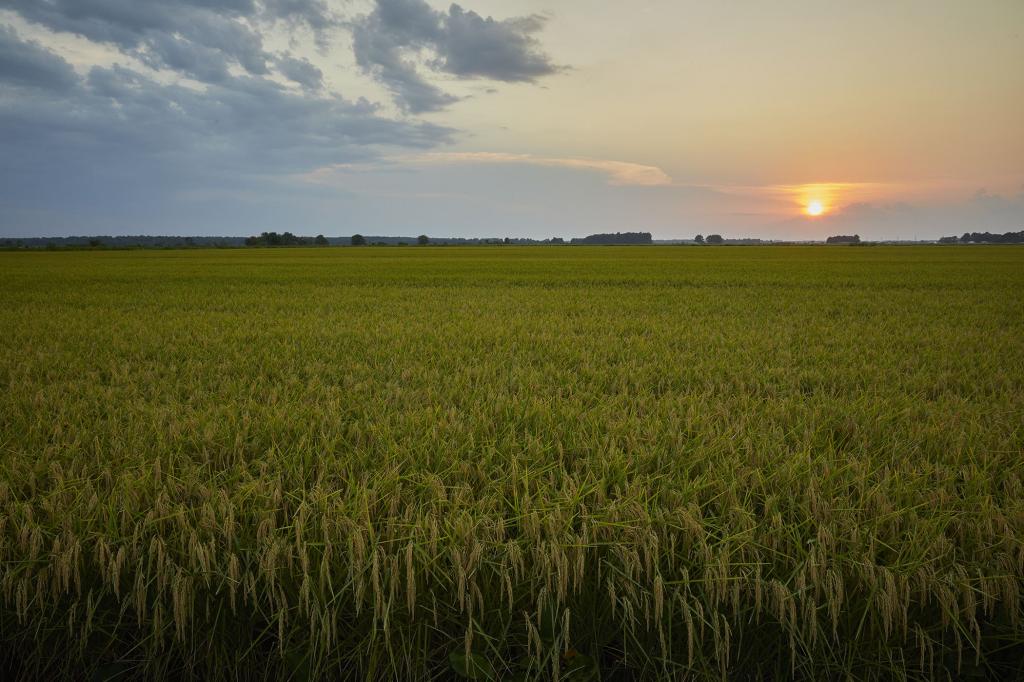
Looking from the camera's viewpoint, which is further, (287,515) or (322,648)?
(287,515)

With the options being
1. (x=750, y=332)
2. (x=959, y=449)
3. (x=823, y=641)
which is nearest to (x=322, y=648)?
(x=823, y=641)

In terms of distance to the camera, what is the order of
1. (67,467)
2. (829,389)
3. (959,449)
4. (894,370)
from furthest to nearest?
(894,370)
(829,389)
(959,449)
(67,467)

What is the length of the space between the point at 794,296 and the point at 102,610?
15904mm

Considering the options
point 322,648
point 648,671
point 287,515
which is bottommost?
point 648,671

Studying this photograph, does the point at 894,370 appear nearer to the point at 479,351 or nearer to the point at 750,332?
the point at 750,332

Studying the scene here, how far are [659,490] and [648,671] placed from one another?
77cm

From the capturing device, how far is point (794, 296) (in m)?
14.5

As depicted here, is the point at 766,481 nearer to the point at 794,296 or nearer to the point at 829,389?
the point at 829,389

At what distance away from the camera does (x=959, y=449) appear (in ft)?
10.00

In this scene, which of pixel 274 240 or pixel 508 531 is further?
pixel 274 240

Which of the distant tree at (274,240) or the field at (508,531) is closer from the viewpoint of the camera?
the field at (508,531)

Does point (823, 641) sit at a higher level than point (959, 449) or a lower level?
lower

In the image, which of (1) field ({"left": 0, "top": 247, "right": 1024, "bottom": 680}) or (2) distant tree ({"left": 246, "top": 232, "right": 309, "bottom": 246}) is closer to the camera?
(1) field ({"left": 0, "top": 247, "right": 1024, "bottom": 680})

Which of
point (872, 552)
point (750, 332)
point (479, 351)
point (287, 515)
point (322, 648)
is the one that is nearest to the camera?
point (322, 648)
